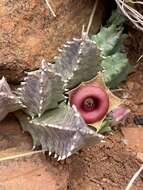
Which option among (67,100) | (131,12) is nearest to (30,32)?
(67,100)

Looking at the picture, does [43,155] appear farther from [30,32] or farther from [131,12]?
[131,12]

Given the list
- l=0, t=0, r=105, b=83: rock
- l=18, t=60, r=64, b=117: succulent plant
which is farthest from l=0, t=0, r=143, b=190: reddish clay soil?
Result: l=18, t=60, r=64, b=117: succulent plant

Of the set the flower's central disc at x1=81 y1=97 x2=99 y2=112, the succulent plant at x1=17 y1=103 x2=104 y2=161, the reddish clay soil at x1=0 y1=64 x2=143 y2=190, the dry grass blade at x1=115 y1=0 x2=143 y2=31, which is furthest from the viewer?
the dry grass blade at x1=115 y1=0 x2=143 y2=31

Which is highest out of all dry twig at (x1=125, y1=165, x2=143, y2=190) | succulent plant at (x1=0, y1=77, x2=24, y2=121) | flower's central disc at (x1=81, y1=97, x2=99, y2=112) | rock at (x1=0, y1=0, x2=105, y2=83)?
rock at (x1=0, y1=0, x2=105, y2=83)

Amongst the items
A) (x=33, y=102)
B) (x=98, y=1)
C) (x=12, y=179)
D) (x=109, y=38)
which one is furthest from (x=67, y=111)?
(x=98, y=1)

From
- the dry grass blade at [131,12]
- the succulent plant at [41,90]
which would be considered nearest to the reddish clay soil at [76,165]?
the succulent plant at [41,90]

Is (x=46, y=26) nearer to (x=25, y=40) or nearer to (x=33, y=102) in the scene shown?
(x=25, y=40)

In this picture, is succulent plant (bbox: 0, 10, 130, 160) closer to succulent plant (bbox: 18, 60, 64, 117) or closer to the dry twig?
succulent plant (bbox: 18, 60, 64, 117)
